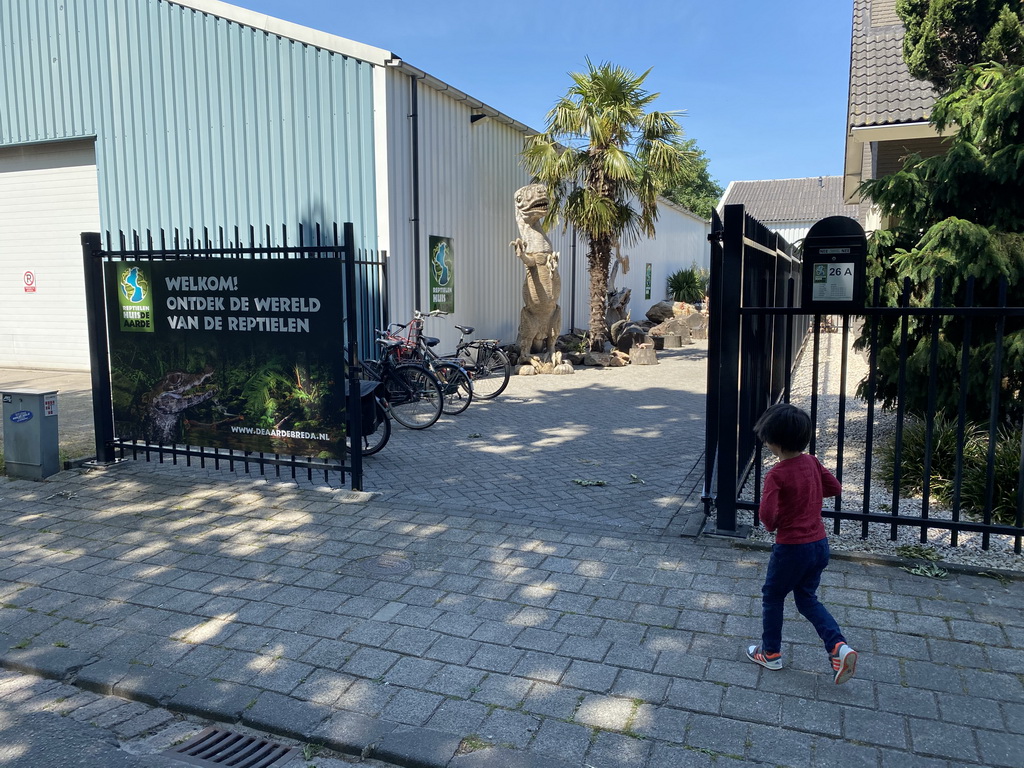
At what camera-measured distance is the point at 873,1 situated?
16891 millimetres

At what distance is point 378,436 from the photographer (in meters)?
7.84

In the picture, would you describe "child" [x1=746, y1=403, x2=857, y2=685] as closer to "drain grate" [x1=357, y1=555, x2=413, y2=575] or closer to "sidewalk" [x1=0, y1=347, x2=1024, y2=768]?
"sidewalk" [x1=0, y1=347, x2=1024, y2=768]

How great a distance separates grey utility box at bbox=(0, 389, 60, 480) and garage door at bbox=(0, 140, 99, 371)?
8.44 meters

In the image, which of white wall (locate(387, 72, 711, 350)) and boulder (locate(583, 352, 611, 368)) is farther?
boulder (locate(583, 352, 611, 368))

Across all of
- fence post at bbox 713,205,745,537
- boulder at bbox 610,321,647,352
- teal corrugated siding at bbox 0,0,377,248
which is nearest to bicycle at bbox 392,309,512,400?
teal corrugated siding at bbox 0,0,377,248

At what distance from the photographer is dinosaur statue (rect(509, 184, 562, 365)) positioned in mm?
14250

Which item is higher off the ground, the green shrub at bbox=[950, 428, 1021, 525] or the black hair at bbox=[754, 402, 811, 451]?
the black hair at bbox=[754, 402, 811, 451]

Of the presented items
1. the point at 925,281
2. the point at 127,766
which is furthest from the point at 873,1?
the point at 127,766

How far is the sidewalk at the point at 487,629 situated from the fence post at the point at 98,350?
0.66 m

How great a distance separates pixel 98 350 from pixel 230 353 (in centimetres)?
144

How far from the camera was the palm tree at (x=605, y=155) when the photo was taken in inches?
587

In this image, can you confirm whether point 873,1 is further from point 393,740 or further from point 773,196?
point 773,196

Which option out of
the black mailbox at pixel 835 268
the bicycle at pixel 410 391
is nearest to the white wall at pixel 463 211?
the bicycle at pixel 410 391

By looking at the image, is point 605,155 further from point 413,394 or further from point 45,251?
point 45,251
